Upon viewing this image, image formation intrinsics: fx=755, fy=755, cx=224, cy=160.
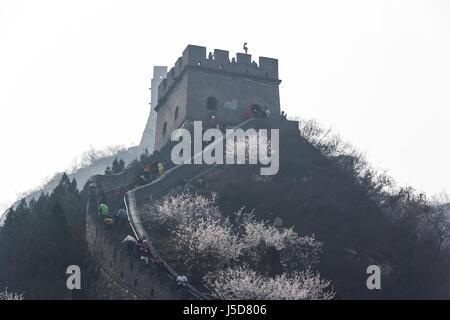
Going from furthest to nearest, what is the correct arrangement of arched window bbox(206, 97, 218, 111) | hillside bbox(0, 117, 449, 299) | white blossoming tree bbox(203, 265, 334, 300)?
1. arched window bbox(206, 97, 218, 111)
2. hillside bbox(0, 117, 449, 299)
3. white blossoming tree bbox(203, 265, 334, 300)

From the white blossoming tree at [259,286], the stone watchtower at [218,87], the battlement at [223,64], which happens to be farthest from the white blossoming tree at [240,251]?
the battlement at [223,64]

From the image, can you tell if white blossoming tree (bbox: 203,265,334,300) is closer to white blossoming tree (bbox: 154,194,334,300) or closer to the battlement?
white blossoming tree (bbox: 154,194,334,300)

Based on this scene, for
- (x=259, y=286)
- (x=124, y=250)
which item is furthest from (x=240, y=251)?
(x=124, y=250)

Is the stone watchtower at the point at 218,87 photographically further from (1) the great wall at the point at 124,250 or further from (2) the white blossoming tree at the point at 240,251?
(2) the white blossoming tree at the point at 240,251

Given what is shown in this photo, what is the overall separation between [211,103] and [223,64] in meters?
3.38

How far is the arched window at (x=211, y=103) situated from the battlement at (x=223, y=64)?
90.7 inches

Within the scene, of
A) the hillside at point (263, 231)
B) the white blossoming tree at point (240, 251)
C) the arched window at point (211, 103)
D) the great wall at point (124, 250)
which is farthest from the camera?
the arched window at point (211, 103)

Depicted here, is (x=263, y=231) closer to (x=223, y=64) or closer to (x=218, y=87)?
(x=218, y=87)

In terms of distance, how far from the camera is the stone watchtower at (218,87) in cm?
5556

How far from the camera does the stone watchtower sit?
55.6 meters

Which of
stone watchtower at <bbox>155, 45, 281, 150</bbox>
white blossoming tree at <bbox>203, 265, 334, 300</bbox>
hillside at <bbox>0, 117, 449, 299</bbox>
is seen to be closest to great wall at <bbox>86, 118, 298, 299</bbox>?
hillside at <bbox>0, 117, 449, 299</bbox>

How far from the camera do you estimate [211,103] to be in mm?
56125

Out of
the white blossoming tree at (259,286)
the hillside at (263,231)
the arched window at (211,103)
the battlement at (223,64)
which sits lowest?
the white blossoming tree at (259,286)

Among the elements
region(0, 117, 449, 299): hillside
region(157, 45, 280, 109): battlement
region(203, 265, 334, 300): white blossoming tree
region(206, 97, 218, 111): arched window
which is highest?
region(157, 45, 280, 109): battlement
